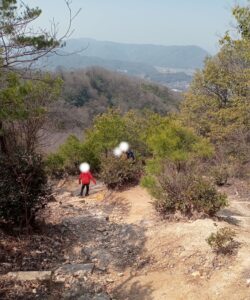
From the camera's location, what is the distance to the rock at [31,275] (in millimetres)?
6121

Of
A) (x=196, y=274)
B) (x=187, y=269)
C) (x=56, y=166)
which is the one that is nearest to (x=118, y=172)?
(x=56, y=166)

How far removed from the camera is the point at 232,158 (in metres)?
17.0

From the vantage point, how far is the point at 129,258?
7078 millimetres

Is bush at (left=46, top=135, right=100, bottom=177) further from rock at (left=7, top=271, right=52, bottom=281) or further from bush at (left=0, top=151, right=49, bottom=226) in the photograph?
rock at (left=7, top=271, right=52, bottom=281)

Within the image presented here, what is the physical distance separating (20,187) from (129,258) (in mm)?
2413

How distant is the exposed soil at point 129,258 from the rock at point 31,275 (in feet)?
0.29

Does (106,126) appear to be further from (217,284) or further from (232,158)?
(217,284)

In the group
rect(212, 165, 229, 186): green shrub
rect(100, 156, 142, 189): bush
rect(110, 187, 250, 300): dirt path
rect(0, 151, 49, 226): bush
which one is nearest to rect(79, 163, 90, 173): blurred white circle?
rect(100, 156, 142, 189): bush

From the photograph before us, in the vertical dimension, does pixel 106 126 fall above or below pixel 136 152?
above

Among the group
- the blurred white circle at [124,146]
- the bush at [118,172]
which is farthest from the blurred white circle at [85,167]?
the blurred white circle at [124,146]

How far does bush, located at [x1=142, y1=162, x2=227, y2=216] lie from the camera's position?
8.22m

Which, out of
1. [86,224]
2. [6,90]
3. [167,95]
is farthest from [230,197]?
[167,95]

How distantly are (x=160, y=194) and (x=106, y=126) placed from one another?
626 centimetres

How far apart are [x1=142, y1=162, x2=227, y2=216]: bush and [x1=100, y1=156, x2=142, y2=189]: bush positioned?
3.29 m
